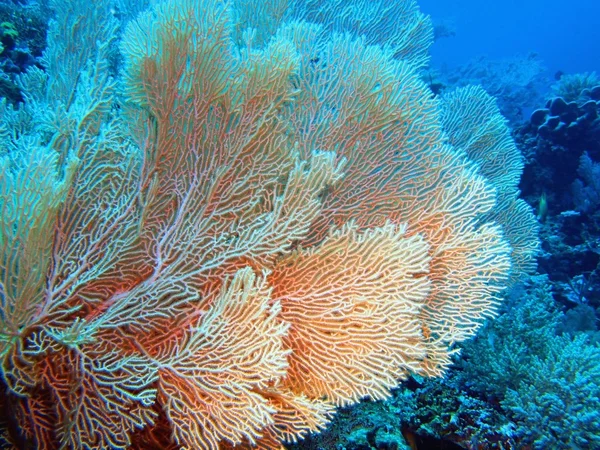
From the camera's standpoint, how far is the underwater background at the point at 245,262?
2.35 meters

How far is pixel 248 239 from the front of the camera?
2.82m

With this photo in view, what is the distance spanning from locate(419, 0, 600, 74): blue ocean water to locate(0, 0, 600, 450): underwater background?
71.3 metres

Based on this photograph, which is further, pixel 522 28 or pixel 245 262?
pixel 522 28

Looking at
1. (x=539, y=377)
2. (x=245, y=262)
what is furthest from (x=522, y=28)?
(x=245, y=262)

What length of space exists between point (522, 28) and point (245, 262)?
4357 inches

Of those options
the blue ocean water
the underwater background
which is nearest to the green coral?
the underwater background

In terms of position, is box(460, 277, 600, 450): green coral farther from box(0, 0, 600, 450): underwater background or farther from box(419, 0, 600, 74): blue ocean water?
box(419, 0, 600, 74): blue ocean water

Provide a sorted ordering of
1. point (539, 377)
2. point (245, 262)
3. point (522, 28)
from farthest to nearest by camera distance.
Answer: point (522, 28) → point (539, 377) → point (245, 262)

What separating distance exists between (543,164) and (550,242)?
6.20 ft

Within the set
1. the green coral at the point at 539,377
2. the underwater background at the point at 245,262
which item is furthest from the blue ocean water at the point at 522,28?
the underwater background at the point at 245,262

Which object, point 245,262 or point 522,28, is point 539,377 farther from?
point 522,28

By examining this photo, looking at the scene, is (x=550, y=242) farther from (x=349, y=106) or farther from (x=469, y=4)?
(x=469, y=4)

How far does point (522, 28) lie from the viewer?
85.6m

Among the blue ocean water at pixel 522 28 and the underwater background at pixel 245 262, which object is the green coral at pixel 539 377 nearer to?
the underwater background at pixel 245 262
